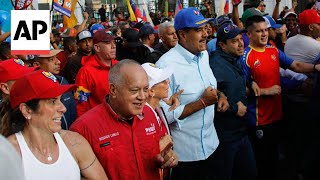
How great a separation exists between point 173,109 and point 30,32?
162cm

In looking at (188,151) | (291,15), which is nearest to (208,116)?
(188,151)

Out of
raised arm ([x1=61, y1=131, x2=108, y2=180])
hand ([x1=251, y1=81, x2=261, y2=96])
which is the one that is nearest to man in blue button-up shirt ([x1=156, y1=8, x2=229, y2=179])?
hand ([x1=251, y1=81, x2=261, y2=96])

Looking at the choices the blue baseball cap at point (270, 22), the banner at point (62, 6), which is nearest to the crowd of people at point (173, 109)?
the blue baseball cap at point (270, 22)

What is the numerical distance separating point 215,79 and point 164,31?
1.98 metres

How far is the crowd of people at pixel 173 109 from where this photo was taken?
251 cm

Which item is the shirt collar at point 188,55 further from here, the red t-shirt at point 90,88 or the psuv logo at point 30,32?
the psuv logo at point 30,32

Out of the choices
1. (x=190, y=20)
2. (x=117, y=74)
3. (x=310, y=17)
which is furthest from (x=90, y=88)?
(x=310, y=17)

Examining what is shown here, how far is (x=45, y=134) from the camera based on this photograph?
251cm

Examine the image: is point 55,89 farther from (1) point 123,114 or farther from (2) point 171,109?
(2) point 171,109

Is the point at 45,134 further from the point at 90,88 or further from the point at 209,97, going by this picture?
the point at 90,88

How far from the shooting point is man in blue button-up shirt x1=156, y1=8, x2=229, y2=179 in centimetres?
384

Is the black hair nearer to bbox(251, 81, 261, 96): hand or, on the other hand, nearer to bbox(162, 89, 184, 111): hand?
bbox(251, 81, 261, 96): hand

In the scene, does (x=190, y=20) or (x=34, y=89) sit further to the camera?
(x=190, y=20)

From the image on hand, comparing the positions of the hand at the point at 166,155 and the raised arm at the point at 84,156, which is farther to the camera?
the hand at the point at 166,155
